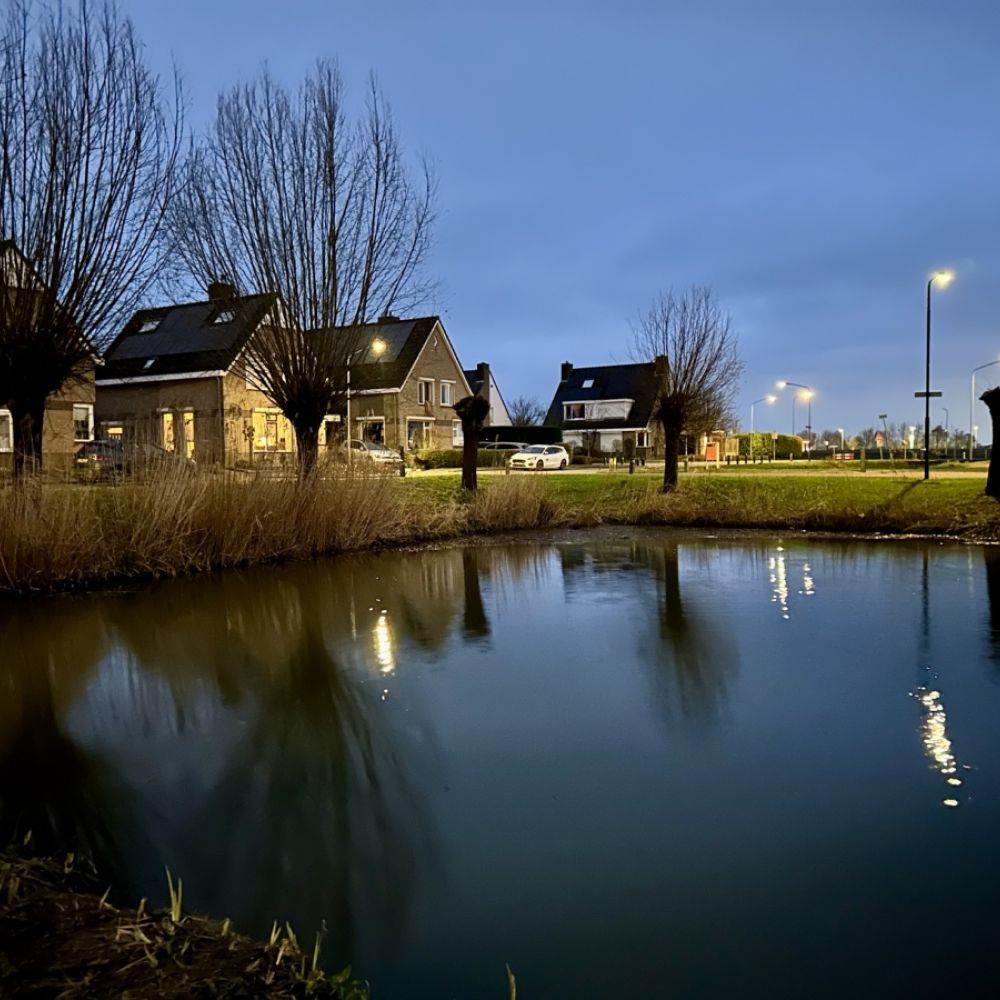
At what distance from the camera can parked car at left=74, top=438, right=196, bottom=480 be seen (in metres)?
11.8

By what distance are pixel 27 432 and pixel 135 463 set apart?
4.43 ft

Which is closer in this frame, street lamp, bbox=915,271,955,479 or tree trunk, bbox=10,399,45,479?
tree trunk, bbox=10,399,45,479

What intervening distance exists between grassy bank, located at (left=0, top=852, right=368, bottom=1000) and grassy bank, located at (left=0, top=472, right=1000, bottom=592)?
8121 millimetres

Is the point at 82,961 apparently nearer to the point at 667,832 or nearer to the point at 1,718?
the point at 667,832

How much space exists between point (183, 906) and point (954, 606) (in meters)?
8.07

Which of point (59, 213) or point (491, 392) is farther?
point (491, 392)

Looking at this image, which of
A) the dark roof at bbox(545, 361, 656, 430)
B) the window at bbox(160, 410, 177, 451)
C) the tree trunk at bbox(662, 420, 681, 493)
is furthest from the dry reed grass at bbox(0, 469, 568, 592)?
the dark roof at bbox(545, 361, 656, 430)

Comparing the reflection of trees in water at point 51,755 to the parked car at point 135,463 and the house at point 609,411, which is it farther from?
the house at point 609,411

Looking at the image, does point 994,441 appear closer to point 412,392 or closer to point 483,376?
point 412,392

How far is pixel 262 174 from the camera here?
1409 centimetres

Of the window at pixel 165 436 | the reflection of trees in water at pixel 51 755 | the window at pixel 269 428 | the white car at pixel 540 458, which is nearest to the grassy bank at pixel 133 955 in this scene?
the reflection of trees in water at pixel 51 755

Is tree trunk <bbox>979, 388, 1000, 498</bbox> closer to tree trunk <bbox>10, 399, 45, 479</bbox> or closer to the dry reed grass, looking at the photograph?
the dry reed grass

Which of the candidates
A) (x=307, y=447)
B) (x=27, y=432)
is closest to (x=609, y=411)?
Result: (x=307, y=447)

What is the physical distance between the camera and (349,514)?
45.6ft
